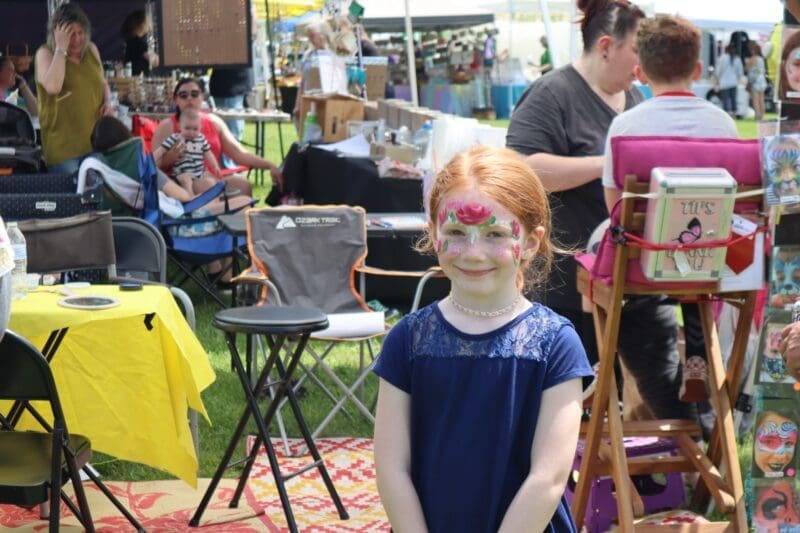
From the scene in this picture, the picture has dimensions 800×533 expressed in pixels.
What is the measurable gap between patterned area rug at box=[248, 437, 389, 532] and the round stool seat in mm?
719

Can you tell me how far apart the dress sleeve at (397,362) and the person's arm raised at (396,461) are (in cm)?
1

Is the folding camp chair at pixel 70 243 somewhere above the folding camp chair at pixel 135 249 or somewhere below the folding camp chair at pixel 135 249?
above

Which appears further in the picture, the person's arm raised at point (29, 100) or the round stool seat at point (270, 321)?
the person's arm raised at point (29, 100)

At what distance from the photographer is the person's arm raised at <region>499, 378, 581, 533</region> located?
6.95 feet

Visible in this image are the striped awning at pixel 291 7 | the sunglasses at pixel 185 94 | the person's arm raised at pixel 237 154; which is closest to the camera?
the sunglasses at pixel 185 94

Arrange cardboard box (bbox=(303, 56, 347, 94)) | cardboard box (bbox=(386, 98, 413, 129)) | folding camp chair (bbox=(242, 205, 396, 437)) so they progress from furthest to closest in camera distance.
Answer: cardboard box (bbox=(303, 56, 347, 94)), cardboard box (bbox=(386, 98, 413, 129)), folding camp chair (bbox=(242, 205, 396, 437))

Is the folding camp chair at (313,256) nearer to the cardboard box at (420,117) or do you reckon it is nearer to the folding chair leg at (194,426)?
the folding chair leg at (194,426)

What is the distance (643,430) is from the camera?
426 centimetres

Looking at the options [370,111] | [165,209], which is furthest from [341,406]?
[370,111]

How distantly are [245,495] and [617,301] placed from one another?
1.65 m

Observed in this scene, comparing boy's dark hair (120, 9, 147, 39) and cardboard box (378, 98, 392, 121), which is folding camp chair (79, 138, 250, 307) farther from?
boy's dark hair (120, 9, 147, 39)

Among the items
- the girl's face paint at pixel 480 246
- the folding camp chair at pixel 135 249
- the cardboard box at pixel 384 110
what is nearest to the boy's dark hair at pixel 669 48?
the girl's face paint at pixel 480 246

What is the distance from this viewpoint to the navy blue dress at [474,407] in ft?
7.07

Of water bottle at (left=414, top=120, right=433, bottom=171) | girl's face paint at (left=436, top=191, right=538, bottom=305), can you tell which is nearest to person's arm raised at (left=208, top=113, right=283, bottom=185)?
water bottle at (left=414, top=120, right=433, bottom=171)
